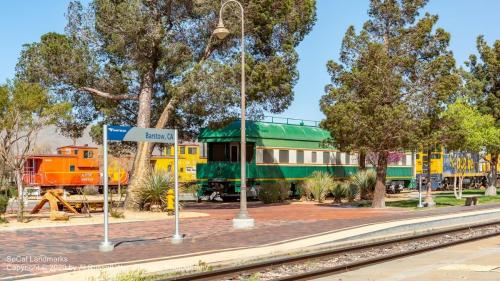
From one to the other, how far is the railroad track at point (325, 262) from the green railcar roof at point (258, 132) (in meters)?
17.5

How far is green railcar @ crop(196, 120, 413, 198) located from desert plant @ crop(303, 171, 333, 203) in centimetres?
152

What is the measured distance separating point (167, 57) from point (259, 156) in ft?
34.0

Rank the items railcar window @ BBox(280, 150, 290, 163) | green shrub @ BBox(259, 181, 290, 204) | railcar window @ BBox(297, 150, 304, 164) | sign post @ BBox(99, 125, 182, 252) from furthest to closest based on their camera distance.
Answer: railcar window @ BBox(297, 150, 304, 164) < railcar window @ BBox(280, 150, 290, 163) < green shrub @ BBox(259, 181, 290, 204) < sign post @ BBox(99, 125, 182, 252)

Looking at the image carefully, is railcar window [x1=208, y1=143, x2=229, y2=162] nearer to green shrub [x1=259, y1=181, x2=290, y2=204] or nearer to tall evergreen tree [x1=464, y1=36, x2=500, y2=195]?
green shrub [x1=259, y1=181, x2=290, y2=204]

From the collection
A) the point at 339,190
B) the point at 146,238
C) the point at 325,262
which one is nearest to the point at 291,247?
the point at 325,262

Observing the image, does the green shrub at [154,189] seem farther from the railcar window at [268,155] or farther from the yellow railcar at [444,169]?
the yellow railcar at [444,169]

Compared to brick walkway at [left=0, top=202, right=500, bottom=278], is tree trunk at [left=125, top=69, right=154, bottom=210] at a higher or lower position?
higher

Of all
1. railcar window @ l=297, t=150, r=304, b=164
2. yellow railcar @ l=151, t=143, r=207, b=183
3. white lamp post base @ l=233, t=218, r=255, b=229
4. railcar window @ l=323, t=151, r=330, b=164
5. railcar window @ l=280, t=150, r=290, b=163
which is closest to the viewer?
white lamp post base @ l=233, t=218, r=255, b=229

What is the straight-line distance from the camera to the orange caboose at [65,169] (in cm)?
3838

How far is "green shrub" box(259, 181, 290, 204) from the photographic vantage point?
3316 centimetres

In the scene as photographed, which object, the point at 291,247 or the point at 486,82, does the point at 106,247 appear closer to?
the point at 291,247

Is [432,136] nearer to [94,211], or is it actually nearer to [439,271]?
[94,211]

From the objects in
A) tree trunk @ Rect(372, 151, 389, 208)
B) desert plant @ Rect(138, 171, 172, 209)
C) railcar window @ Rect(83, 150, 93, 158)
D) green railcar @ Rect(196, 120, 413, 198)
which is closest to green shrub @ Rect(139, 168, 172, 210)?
desert plant @ Rect(138, 171, 172, 209)

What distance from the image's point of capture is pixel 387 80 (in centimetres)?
2602
